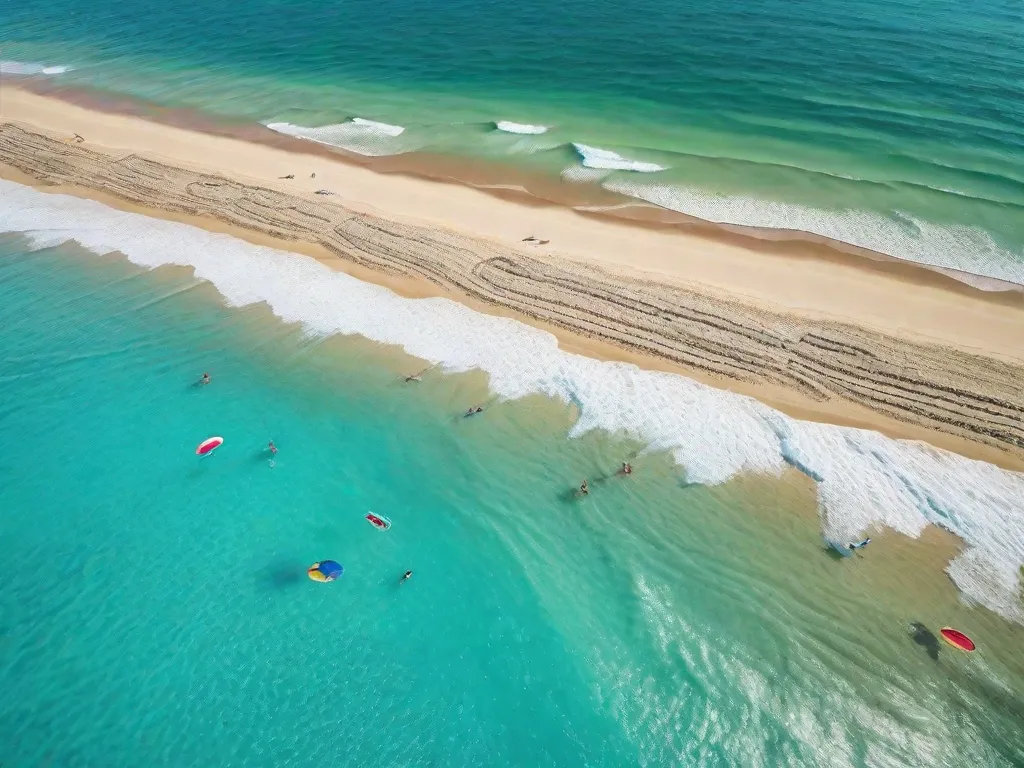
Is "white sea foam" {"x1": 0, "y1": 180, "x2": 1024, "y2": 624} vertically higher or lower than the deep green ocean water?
higher

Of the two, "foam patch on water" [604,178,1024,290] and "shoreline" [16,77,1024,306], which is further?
"foam patch on water" [604,178,1024,290]

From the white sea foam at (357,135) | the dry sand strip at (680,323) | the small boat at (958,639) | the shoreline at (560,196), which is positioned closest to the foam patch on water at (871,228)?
the shoreline at (560,196)

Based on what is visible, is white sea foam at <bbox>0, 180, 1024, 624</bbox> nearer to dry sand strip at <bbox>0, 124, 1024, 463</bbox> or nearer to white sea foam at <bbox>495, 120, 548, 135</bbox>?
dry sand strip at <bbox>0, 124, 1024, 463</bbox>

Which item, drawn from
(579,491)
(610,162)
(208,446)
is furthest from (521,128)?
(208,446)

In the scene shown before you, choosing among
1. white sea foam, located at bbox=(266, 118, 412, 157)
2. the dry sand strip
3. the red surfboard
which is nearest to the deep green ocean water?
the red surfboard

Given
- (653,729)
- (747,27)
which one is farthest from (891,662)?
(747,27)

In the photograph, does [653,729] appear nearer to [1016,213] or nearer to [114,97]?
[1016,213]

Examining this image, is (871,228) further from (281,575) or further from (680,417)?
(281,575)
